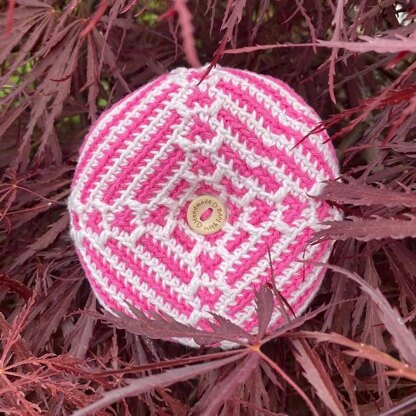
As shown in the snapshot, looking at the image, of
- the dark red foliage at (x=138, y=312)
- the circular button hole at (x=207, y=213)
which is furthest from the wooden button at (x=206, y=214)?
the dark red foliage at (x=138, y=312)

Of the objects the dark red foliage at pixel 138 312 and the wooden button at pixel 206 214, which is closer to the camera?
the dark red foliage at pixel 138 312

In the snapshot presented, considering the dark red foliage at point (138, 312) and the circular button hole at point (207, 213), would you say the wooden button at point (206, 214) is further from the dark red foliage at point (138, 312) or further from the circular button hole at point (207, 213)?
the dark red foliage at point (138, 312)

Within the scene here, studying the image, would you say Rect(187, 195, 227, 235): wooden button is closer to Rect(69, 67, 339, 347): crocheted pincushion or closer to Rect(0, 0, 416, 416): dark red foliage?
Rect(69, 67, 339, 347): crocheted pincushion

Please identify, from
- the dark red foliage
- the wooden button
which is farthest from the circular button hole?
the dark red foliage

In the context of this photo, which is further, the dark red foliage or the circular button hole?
the circular button hole

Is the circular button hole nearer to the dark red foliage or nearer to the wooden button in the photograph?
the wooden button

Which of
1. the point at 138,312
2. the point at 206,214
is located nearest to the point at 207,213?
the point at 206,214
